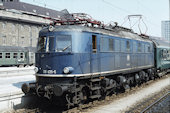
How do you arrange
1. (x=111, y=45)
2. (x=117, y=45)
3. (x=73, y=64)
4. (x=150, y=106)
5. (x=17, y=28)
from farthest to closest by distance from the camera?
(x=17, y=28), (x=117, y=45), (x=111, y=45), (x=150, y=106), (x=73, y=64)

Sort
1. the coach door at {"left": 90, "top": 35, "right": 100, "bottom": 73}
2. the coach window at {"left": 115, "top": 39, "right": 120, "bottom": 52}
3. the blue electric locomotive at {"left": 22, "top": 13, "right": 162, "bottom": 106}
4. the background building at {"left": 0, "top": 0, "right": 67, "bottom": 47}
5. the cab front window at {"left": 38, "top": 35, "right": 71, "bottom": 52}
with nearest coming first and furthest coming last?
the blue electric locomotive at {"left": 22, "top": 13, "right": 162, "bottom": 106}
the cab front window at {"left": 38, "top": 35, "right": 71, "bottom": 52}
the coach door at {"left": 90, "top": 35, "right": 100, "bottom": 73}
the coach window at {"left": 115, "top": 39, "right": 120, "bottom": 52}
the background building at {"left": 0, "top": 0, "right": 67, "bottom": 47}

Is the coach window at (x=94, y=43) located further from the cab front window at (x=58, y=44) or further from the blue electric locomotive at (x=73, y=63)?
the cab front window at (x=58, y=44)

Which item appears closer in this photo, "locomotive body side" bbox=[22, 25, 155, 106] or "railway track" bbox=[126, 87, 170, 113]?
"locomotive body side" bbox=[22, 25, 155, 106]

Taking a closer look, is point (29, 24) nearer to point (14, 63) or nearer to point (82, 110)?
point (14, 63)

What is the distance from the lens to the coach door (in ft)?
33.2

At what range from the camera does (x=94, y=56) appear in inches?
405

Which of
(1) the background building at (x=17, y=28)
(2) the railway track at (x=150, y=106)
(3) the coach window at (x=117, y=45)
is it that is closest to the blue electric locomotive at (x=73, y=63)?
(3) the coach window at (x=117, y=45)

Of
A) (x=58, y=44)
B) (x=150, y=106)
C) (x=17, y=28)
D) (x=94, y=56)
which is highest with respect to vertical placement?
(x=17, y=28)

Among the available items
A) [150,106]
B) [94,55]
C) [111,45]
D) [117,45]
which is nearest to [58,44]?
[94,55]

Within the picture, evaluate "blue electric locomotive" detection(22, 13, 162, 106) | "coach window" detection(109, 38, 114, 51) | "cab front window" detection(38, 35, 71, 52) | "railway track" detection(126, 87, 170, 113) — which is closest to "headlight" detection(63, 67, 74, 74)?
"blue electric locomotive" detection(22, 13, 162, 106)

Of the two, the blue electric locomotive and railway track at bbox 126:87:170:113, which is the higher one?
the blue electric locomotive

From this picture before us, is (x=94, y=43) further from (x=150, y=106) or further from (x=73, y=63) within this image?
(x=150, y=106)

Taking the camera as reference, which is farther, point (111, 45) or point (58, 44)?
point (111, 45)

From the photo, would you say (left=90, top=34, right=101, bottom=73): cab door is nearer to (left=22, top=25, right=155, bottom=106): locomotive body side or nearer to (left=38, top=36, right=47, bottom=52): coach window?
(left=22, top=25, right=155, bottom=106): locomotive body side
